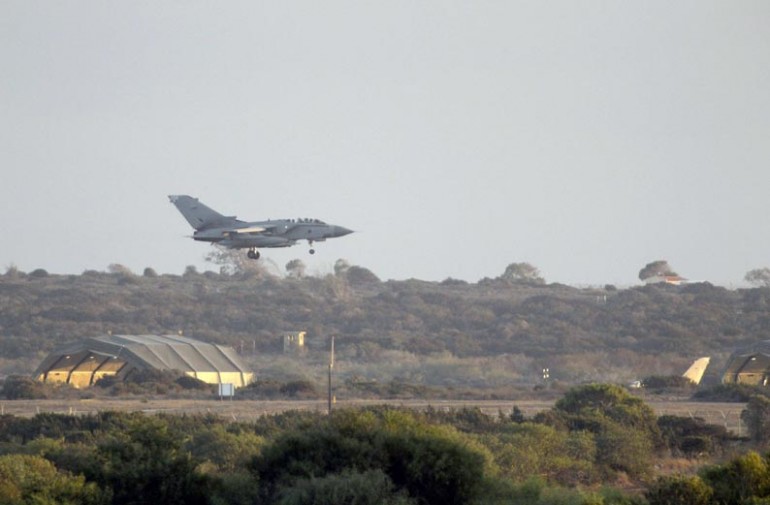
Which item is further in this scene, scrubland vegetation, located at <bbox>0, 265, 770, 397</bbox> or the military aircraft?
scrubland vegetation, located at <bbox>0, 265, 770, 397</bbox>

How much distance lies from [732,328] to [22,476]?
8119 cm

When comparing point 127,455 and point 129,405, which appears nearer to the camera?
point 127,455

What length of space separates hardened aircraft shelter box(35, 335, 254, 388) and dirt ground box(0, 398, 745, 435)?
33.0 ft

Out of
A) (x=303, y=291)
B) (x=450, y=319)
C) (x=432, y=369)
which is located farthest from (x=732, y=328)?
(x=303, y=291)

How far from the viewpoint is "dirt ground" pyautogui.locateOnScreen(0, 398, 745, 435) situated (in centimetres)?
3881

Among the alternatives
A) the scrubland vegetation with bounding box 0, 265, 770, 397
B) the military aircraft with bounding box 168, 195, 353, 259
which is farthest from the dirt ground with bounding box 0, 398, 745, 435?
the scrubland vegetation with bounding box 0, 265, 770, 397

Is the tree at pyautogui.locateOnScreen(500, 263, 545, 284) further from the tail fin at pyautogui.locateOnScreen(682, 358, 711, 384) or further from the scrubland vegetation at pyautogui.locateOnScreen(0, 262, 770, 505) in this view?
the tail fin at pyautogui.locateOnScreen(682, 358, 711, 384)

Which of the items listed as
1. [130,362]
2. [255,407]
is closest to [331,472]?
[255,407]

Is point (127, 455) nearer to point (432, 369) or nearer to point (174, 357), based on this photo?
point (174, 357)

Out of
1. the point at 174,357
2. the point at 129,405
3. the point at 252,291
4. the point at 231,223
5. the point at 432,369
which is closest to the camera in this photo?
the point at 129,405

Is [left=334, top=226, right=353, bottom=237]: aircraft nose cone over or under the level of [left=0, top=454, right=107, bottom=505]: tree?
over

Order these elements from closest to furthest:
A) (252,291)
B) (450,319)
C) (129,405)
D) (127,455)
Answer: (127,455) → (129,405) → (450,319) → (252,291)

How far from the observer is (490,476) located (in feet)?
68.0

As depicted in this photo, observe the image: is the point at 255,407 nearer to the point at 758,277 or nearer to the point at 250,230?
the point at 250,230
